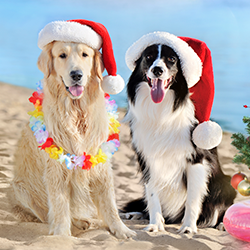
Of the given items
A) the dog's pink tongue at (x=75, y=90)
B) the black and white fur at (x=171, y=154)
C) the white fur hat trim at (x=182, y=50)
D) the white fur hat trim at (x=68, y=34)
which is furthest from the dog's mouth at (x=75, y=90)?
the white fur hat trim at (x=182, y=50)

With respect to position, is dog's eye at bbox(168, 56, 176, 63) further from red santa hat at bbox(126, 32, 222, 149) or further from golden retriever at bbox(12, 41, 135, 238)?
golden retriever at bbox(12, 41, 135, 238)

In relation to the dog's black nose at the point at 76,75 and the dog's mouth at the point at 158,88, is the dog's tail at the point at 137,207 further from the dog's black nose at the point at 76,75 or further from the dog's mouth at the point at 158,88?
the dog's black nose at the point at 76,75

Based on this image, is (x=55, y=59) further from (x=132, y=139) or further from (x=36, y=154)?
(x=132, y=139)

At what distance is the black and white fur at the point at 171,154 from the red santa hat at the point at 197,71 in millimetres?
55

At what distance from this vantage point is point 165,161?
2994 millimetres

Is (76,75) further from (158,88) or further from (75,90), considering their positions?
(158,88)

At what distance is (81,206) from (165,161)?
81 centimetres

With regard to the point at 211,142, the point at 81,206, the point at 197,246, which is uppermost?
the point at 211,142

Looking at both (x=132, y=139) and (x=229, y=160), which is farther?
(x=229, y=160)

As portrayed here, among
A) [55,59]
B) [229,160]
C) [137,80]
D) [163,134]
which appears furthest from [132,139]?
[229,160]

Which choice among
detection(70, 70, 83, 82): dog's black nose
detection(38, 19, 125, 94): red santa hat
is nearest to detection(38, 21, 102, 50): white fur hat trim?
detection(38, 19, 125, 94): red santa hat

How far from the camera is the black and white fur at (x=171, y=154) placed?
9.31 feet

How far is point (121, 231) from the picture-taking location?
2.74 meters

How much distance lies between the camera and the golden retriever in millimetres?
2553
